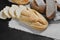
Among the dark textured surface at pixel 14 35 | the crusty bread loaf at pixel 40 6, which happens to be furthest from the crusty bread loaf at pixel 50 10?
the dark textured surface at pixel 14 35

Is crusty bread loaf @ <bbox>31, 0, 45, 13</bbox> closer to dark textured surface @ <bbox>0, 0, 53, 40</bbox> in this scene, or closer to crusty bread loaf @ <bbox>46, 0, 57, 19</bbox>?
crusty bread loaf @ <bbox>46, 0, 57, 19</bbox>

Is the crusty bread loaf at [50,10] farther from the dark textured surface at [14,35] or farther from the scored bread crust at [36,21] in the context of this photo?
the dark textured surface at [14,35]

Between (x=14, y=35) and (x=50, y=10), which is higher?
(x=50, y=10)

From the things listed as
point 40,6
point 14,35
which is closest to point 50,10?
point 40,6

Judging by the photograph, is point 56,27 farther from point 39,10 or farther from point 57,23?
point 39,10

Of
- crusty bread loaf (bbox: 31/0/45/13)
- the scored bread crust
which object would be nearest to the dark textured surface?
the scored bread crust

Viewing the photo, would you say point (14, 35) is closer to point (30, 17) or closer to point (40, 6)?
point (30, 17)

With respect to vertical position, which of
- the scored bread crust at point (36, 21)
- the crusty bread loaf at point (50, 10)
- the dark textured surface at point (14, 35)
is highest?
the crusty bread loaf at point (50, 10)

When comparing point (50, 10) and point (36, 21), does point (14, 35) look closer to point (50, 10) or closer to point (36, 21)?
point (36, 21)
